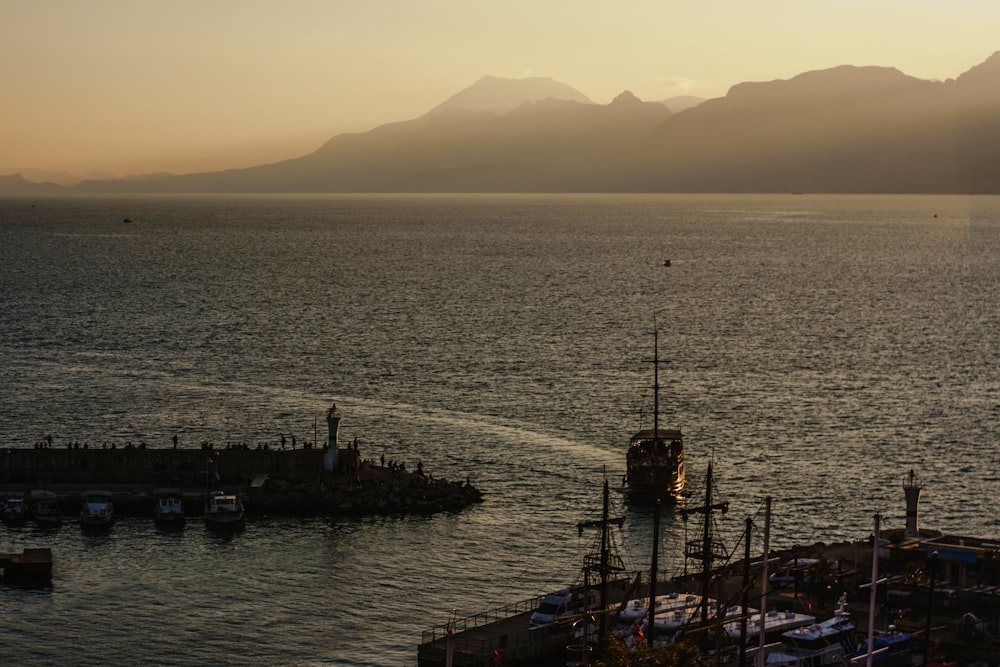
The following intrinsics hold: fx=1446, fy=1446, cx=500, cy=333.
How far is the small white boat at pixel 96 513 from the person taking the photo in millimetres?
70312

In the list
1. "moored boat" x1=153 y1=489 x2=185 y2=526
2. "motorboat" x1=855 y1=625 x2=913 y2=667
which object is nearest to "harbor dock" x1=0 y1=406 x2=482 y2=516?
"moored boat" x1=153 y1=489 x2=185 y2=526

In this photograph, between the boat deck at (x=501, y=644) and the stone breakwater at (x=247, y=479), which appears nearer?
the boat deck at (x=501, y=644)

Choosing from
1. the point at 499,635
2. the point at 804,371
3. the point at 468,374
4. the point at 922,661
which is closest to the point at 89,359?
the point at 468,374

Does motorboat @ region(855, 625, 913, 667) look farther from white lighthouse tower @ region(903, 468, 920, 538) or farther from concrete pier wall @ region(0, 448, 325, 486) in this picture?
concrete pier wall @ region(0, 448, 325, 486)

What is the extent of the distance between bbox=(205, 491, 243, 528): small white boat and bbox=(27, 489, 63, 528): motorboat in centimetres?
728

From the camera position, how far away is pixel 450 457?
285ft

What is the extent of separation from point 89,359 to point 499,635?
83531 millimetres

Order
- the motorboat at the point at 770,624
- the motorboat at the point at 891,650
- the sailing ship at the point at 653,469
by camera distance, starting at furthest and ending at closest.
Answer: the sailing ship at the point at 653,469, the motorboat at the point at 770,624, the motorboat at the point at 891,650

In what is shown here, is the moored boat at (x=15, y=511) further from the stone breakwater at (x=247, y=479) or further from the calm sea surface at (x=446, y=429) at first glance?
the stone breakwater at (x=247, y=479)

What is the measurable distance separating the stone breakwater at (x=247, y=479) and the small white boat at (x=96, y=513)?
2277 millimetres

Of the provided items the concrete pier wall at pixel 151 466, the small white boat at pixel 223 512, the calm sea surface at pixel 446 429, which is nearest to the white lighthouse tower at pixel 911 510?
the calm sea surface at pixel 446 429

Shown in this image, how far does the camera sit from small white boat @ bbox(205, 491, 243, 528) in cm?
7100

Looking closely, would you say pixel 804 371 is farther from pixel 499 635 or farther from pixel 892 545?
pixel 499 635

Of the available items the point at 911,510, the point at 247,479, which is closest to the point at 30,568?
the point at 247,479
